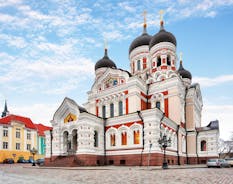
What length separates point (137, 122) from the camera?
2675 centimetres

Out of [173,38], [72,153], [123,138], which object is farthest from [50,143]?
[173,38]

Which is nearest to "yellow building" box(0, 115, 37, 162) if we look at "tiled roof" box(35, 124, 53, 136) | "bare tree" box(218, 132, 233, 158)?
"tiled roof" box(35, 124, 53, 136)

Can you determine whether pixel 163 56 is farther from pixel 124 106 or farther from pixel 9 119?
pixel 9 119

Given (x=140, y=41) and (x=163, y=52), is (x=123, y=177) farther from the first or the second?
(x=140, y=41)

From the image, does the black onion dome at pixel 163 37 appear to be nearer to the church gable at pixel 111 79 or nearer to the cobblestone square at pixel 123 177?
the church gable at pixel 111 79

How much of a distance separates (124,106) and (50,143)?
10.8m

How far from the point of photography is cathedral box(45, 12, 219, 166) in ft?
85.9

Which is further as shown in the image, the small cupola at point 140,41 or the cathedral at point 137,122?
the small cupola at point 140,41

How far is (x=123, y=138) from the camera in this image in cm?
2794

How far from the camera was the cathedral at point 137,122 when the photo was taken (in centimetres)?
2617

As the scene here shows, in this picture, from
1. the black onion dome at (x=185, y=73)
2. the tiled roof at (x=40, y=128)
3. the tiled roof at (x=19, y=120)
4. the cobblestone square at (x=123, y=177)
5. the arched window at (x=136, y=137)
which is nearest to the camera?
the cobblestone square at (x=123, y=177)

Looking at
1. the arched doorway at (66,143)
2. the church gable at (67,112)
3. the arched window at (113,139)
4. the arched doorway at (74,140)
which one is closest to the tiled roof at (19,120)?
the church gable at (67,112)

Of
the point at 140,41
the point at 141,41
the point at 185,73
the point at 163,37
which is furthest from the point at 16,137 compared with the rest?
the point at 163,37

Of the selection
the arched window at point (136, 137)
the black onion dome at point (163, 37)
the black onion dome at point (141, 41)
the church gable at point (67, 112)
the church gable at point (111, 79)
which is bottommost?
the arched window at point (136, 137)
